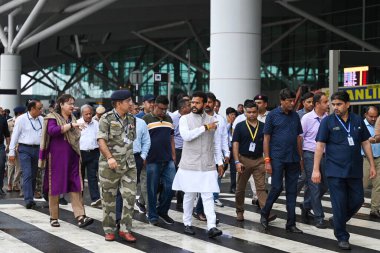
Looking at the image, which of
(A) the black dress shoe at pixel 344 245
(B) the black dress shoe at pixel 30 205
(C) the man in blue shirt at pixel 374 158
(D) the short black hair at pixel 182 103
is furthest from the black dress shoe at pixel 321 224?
(B) the black dress shoe at pixel 30 205

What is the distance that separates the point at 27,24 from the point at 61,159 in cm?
2391

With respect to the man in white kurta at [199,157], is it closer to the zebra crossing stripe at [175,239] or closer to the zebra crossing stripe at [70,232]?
the zebra crossing stripe at [175,239]

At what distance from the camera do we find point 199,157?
1080 cm

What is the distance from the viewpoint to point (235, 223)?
479 inches

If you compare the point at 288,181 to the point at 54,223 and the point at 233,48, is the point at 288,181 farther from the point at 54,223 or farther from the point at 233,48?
the point at 233,48

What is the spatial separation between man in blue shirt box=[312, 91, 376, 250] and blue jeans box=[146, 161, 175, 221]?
9.50 feet

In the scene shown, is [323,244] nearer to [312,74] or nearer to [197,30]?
[312,74]

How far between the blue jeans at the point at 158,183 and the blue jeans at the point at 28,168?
2.93m

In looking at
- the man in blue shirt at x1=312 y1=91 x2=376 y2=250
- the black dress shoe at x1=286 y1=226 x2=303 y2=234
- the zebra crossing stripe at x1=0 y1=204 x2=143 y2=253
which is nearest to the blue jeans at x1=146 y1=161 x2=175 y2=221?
the zebra crossing stripe at x1=0 y1=204 x2=143 y2=253

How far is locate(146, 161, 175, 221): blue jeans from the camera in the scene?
1194 cm

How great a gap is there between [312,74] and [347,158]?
39.7m

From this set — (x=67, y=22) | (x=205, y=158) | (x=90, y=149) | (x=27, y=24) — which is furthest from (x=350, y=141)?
(x=27, y=24)

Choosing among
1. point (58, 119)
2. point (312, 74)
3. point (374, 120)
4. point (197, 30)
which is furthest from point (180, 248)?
point (197, 30)

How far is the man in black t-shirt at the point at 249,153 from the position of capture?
1226 centimetres
